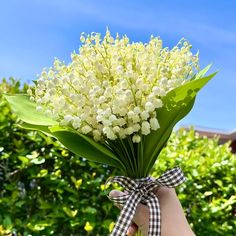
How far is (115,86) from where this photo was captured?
5.65 feet

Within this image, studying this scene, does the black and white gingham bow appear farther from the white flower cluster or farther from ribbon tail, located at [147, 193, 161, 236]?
the white flower cluster

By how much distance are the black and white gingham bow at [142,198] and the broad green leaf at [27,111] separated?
0.33 m

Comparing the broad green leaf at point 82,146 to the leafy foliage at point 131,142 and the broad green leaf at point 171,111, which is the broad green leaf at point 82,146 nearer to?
the leafy foliage at point 131,142

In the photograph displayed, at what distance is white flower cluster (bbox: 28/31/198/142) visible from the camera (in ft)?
5.60

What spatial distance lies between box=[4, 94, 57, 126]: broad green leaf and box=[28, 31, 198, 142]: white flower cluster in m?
0.05

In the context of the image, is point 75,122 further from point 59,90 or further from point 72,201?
point 72,201

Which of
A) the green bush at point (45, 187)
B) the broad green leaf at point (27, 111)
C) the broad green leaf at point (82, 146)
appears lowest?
the green bush at point (45, 187)

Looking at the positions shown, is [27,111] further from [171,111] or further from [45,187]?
[45,187]

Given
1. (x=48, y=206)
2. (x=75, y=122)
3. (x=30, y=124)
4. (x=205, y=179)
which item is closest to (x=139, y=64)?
(x=75, y=122)

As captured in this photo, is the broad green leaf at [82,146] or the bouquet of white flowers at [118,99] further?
the broad green leaf at [82,146]

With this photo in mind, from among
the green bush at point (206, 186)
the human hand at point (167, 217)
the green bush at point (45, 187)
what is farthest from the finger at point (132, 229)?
the green bush at point (206, 186)

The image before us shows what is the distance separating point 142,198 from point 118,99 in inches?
16.1

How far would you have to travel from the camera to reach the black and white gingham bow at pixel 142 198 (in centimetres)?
183

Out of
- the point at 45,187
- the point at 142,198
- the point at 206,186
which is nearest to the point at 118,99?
the point at 142,198
